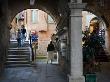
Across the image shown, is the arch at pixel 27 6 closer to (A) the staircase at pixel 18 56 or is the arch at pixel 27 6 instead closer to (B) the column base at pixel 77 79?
(A) the staircase at pixel 18 56

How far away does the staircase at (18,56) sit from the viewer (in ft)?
80.5

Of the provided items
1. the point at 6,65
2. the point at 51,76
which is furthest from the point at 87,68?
the point at 6,65

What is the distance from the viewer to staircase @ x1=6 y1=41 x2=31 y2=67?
24536 millimetres

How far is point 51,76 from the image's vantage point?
19.0 m

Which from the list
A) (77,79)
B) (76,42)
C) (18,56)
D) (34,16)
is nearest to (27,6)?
(18,56)

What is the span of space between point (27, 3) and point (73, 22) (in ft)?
51.2

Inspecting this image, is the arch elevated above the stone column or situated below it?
above

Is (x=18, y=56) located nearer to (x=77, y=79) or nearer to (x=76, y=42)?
(x=76, y=42)

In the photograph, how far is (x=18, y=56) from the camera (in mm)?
25609

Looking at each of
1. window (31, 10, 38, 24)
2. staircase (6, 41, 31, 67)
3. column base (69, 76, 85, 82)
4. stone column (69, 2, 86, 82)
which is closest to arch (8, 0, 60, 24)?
staircase (6, 41, 31, 67)

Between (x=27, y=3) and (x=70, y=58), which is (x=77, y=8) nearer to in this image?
(x=70, y=58)

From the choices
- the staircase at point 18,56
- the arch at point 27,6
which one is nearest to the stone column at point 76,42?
the staircase at point 18,56

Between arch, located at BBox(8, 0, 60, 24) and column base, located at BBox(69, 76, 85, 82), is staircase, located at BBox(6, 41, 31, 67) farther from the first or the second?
column base, located at BBox(69, 76, 85, 82)

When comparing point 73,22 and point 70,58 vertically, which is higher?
point 73,22
